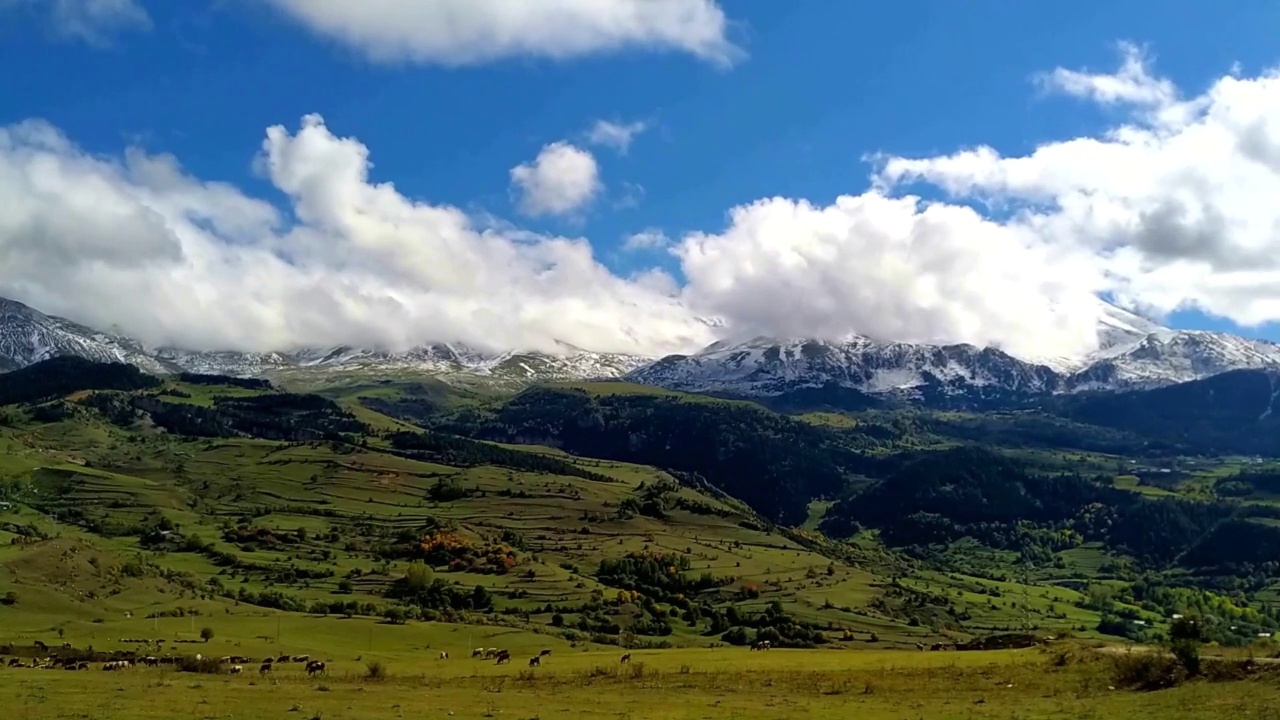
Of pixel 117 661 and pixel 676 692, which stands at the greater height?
pixel 676 692

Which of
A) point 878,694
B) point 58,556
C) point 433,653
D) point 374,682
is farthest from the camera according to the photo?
point 58,556

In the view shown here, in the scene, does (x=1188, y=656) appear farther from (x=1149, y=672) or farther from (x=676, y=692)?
(x=676, y=692)

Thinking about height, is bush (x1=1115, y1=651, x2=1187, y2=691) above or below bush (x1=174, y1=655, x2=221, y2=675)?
above

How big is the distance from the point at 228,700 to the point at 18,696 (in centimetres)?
1242

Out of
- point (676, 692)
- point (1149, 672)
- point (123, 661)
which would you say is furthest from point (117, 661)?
point (1149, 672)

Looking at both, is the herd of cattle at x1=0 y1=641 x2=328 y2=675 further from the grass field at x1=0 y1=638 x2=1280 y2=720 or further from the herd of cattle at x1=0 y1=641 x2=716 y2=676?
the grass field at x1=0 y1=638 x2=1280 y2=720

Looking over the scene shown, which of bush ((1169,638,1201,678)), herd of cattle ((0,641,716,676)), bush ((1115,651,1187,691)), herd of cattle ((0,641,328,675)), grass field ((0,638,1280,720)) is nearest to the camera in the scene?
grass field ((0,638,1280,720))

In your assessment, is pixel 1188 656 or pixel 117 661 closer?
pixel 1188 656

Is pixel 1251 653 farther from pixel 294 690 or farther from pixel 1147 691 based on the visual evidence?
pixel 294 690

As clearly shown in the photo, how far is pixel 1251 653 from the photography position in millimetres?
66562

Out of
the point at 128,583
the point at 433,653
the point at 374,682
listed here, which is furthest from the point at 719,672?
the point at 128,583

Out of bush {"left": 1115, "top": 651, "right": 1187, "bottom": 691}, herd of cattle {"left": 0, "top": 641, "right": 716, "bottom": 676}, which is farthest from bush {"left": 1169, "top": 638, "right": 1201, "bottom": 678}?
herd of cattle {"left": 0, "top": 641, "right": 716, "bottom": 676}

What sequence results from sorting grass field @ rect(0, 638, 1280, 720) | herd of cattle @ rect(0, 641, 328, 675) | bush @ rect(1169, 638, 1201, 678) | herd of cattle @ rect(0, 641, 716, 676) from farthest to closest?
1. herd of cattle @ rect(0, 641, 716, 676)
2. herd of cattle @ rect(0, 641, 328, 675)
3. bush @ rect(1169, 638, 1201, 678)
4. grass field @ rect(0, 638, 1280, 720)

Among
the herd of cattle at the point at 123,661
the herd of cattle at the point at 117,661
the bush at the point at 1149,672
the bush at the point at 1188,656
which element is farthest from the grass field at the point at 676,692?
the herd of cattle at the point at 123,661
